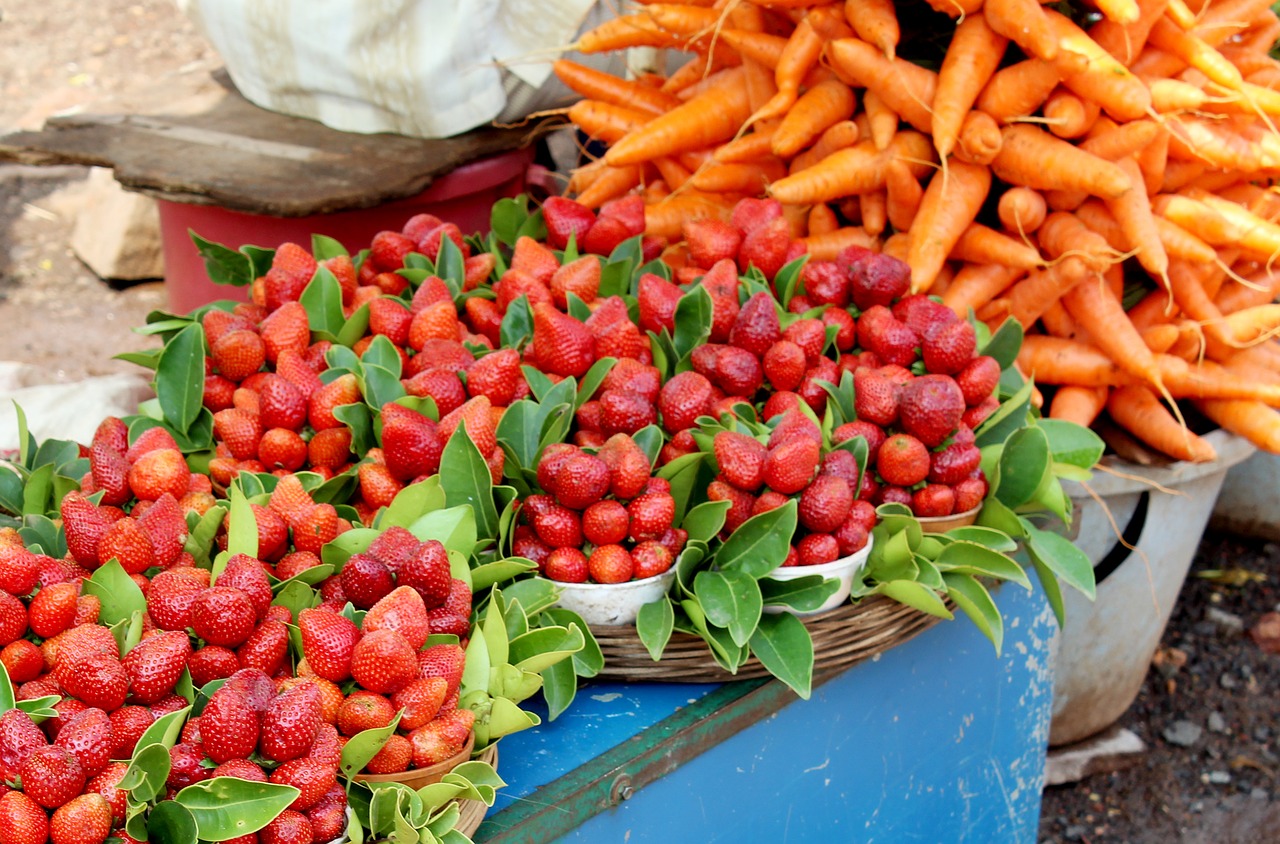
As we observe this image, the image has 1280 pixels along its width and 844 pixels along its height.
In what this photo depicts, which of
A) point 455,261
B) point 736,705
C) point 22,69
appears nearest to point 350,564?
point 736,705

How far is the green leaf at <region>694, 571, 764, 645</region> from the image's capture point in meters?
1.26

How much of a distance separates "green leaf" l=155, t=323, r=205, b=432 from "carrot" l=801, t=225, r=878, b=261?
1058mm

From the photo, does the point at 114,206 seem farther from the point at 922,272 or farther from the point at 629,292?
the point at 922,272

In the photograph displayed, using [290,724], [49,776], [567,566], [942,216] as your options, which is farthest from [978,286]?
[49,776]

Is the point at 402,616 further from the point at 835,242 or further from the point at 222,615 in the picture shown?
the point at 835,242

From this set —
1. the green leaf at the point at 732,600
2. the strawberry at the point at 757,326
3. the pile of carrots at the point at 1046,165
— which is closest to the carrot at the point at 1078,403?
the pile of carrots at the point at 1046,165

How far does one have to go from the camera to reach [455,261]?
1.86 m

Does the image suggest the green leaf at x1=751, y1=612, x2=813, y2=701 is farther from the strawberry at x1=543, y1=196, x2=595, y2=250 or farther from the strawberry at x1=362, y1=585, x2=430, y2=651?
the strawberry at x1=543, y1=196, x2=595, y2=250

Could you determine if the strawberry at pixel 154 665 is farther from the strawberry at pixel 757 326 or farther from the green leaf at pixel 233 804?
the strawberry at pixel 757 326

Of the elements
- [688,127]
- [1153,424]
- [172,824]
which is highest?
[688,127]

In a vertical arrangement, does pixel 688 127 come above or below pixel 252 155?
above

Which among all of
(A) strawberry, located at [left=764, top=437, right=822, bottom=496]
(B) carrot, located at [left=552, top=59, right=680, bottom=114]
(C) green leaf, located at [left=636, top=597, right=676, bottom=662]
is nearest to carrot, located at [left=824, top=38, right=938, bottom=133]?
(B) carrot, located at [left=552, top=59, right=680, bottom=114]

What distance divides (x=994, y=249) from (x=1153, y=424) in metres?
0.46

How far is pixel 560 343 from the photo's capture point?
153cm
